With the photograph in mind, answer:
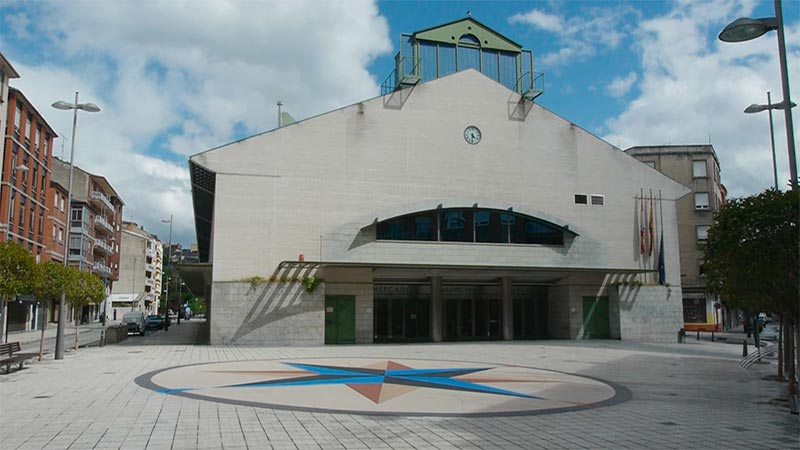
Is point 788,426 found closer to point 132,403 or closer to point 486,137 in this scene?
point 132,403

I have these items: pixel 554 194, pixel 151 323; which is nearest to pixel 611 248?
pixel 554 194

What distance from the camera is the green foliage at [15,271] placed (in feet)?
56.1

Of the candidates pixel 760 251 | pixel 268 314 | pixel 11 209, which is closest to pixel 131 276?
pixel 11 209

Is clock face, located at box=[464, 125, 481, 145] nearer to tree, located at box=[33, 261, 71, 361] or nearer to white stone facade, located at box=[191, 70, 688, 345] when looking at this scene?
white stone facade, located at box=[191, 70, 688, 345]

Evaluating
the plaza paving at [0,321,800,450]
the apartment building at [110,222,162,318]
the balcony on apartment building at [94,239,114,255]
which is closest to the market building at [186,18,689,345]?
the plaza paving at [0,321,800,450]

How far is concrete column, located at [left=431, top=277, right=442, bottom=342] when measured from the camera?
33.3 metres

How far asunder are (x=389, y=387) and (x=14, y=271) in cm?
1124

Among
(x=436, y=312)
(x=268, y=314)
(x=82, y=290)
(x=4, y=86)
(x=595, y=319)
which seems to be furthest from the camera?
(x=4, y=86)

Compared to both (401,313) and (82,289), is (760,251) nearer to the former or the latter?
(82,289)

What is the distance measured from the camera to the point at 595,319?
3575cm

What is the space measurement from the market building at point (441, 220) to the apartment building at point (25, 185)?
53.5 ft

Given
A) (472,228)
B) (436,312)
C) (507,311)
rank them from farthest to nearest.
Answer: (507,311) < (436,312) < (472,228)

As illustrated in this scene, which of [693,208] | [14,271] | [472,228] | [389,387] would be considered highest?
[693,208]

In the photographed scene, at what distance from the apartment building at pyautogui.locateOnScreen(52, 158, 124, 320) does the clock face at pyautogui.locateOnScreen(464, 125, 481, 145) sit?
42780mm
